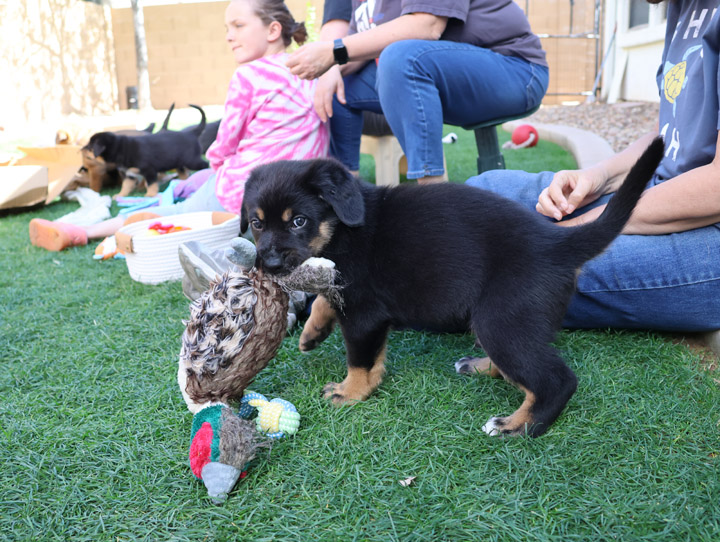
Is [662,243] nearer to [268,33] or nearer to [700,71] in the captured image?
[700,71]

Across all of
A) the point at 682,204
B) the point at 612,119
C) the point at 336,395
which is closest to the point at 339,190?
the point at 336,395

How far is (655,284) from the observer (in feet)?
7.27

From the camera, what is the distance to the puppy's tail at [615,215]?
1648 mm

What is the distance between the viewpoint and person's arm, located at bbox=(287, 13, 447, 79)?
3027mm

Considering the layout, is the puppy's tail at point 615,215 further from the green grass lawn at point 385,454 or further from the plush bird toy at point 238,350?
the plush bird toy at point 238,350

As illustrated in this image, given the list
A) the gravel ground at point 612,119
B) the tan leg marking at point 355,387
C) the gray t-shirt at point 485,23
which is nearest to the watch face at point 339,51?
the gray t-shirt at point 485,23

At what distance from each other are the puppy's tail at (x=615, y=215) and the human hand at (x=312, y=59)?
1.77 m

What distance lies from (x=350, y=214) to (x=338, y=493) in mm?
887

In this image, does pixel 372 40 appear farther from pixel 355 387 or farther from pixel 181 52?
pixel 181 52

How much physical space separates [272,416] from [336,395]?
0.30 metres

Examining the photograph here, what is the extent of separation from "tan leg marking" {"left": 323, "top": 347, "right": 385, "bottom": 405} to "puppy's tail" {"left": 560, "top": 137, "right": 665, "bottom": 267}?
0.78 m

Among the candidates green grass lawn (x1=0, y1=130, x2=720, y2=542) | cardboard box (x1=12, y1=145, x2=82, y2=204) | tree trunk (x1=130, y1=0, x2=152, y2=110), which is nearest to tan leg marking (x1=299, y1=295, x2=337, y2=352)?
green grass lawn (x1=0, y1=130, x2=720, y2=542)

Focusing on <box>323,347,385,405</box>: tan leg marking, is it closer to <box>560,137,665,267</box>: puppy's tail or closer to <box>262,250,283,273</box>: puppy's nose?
<box>262,250,283,273</box>: puppy's nose

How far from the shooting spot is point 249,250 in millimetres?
1902
